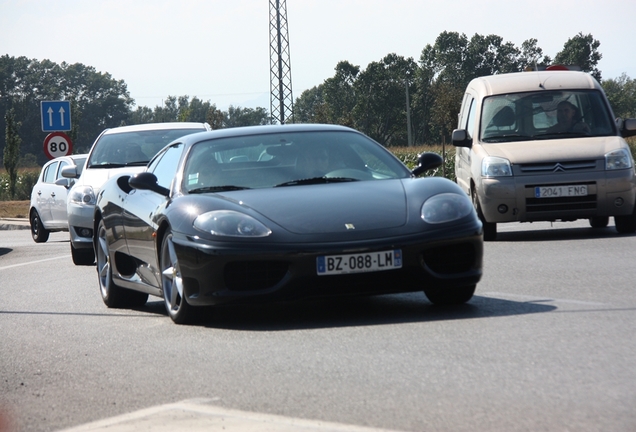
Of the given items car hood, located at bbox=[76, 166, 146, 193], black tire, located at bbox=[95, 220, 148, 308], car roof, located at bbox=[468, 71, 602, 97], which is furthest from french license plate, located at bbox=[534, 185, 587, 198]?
black tire, located at bbox=[95, 220, 148, 308]

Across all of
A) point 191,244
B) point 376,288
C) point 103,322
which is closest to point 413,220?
point 376,288

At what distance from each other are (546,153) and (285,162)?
595 cm

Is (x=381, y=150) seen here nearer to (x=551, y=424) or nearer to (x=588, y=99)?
(x=551, y=424)

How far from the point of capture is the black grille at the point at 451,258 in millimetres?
7500

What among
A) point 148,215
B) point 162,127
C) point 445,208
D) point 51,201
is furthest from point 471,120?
point 51,201

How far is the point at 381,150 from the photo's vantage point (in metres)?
8.76

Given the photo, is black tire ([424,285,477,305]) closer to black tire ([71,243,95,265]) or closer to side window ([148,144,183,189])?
side window ([148,144,183,189])

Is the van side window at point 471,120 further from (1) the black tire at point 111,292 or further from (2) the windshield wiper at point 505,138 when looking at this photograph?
(1) the black tire at point 111,292

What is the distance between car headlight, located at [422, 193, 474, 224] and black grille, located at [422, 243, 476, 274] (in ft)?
0.61

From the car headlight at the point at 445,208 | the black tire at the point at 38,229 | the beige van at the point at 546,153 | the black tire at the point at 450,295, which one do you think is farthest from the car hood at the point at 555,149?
the black tire at the point at 38,229

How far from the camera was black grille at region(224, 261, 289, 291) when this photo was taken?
24.0ft

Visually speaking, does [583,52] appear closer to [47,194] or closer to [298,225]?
[47,194]

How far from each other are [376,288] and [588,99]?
838 centimetres

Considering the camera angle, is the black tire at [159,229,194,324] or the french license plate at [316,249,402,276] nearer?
the french license plate at [316,249,402,276]
